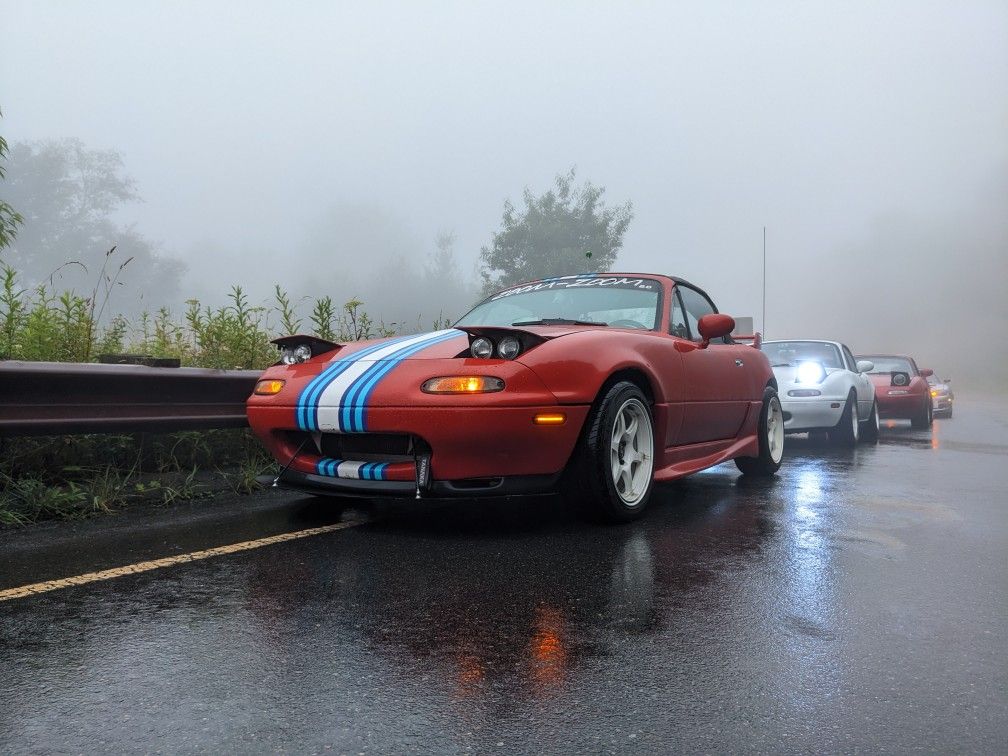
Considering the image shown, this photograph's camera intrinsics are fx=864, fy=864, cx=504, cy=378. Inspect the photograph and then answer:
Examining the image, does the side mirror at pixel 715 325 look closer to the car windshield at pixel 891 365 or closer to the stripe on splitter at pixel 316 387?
the stripe on splitter at pixel 316 387

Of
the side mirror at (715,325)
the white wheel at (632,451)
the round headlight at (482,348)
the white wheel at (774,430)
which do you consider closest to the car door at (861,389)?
the white wheel at (774,430)

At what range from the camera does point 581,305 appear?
5422 mm

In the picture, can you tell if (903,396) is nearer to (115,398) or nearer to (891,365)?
(891,365)

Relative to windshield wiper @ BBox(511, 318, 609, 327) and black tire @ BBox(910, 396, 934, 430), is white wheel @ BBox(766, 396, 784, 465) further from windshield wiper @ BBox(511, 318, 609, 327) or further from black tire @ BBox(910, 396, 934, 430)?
black tire @ BBox(910, 396, 934, 430)

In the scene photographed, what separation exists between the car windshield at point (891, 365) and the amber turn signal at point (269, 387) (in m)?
12.2

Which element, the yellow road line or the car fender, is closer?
the yellow road line

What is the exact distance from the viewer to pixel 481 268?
2169 inches

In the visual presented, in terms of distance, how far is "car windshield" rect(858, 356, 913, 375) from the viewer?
14.5m

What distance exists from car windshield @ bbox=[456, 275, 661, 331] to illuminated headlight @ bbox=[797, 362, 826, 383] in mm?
5193

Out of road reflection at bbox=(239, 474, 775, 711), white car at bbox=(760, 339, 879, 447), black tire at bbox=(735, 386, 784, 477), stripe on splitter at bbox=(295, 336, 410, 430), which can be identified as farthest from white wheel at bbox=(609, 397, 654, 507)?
white car at bbox=(760, 339, 879, 447)

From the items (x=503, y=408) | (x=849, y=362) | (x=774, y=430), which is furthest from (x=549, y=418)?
(x=849, y=362)

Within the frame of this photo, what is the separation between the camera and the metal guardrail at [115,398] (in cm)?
441

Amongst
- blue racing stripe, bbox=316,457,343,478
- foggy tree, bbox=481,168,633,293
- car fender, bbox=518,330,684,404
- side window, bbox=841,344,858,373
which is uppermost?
foggy tree, bbox=481,168,633,293

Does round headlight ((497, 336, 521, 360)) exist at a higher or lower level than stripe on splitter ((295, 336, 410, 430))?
higher
